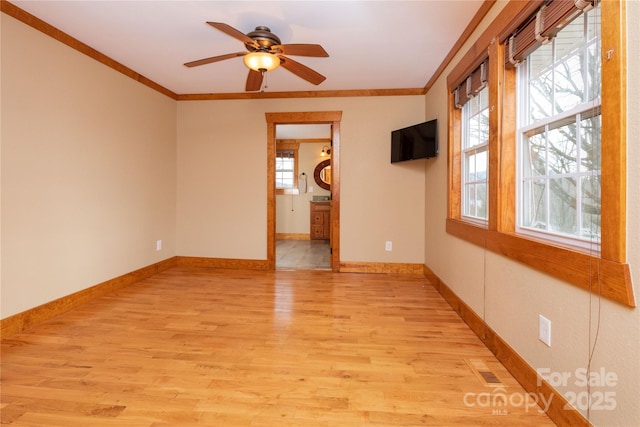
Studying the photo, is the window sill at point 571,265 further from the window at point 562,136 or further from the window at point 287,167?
the window at point 287,167

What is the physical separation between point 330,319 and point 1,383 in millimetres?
2099

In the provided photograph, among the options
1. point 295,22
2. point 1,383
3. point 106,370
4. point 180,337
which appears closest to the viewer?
point 1,383

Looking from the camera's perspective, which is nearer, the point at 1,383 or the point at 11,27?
the point at 1,383

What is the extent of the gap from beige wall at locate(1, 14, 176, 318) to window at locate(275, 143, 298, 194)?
3737 mm

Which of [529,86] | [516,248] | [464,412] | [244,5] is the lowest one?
[464,412]

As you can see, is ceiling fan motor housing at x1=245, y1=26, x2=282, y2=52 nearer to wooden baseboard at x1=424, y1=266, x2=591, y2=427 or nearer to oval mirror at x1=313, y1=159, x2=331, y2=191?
wooden baseboard at x1=424, y1=266, x2=591, y2=427

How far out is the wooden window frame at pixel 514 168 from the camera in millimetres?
1106

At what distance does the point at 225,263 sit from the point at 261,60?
117 inches

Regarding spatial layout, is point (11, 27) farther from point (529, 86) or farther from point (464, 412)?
point (464, 412)

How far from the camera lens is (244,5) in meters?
2.32

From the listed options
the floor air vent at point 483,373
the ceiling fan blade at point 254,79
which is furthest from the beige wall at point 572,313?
the ceiling fan blade at point 254,79

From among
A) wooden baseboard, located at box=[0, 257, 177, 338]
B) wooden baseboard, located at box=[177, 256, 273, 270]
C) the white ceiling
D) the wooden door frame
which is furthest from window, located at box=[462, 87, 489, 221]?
wooden baseboard, located at box=[0, 257, 177, 338]

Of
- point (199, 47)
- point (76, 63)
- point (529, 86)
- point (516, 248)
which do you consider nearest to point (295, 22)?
point (199, 47)

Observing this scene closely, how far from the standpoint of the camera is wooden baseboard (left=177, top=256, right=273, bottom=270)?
4.44m
